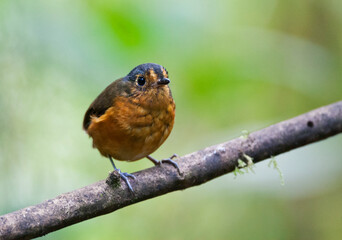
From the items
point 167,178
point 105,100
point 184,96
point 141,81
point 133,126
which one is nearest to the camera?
point 167,178

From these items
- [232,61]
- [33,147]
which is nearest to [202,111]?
[232,61]

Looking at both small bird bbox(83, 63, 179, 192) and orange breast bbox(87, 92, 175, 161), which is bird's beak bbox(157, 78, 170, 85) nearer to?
small bird bbox(83, 63, 179, 192)

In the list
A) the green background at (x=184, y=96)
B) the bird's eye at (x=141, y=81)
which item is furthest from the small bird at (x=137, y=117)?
the green background at (x=184, y=96)

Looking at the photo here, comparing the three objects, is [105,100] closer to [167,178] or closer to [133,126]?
[133,126]

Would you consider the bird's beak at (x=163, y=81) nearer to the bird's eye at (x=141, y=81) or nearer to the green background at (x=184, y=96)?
the bird's eye at (x=141, y=81)

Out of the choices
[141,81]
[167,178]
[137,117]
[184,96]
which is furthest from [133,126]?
[184,96]

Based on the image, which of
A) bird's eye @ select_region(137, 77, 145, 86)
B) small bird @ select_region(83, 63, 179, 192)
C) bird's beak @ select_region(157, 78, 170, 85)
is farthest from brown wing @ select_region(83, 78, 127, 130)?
bird's beak @ select_region(157, 78, 170, 85)

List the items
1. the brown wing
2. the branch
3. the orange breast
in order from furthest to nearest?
the brown wing < the orange breast < the branch
